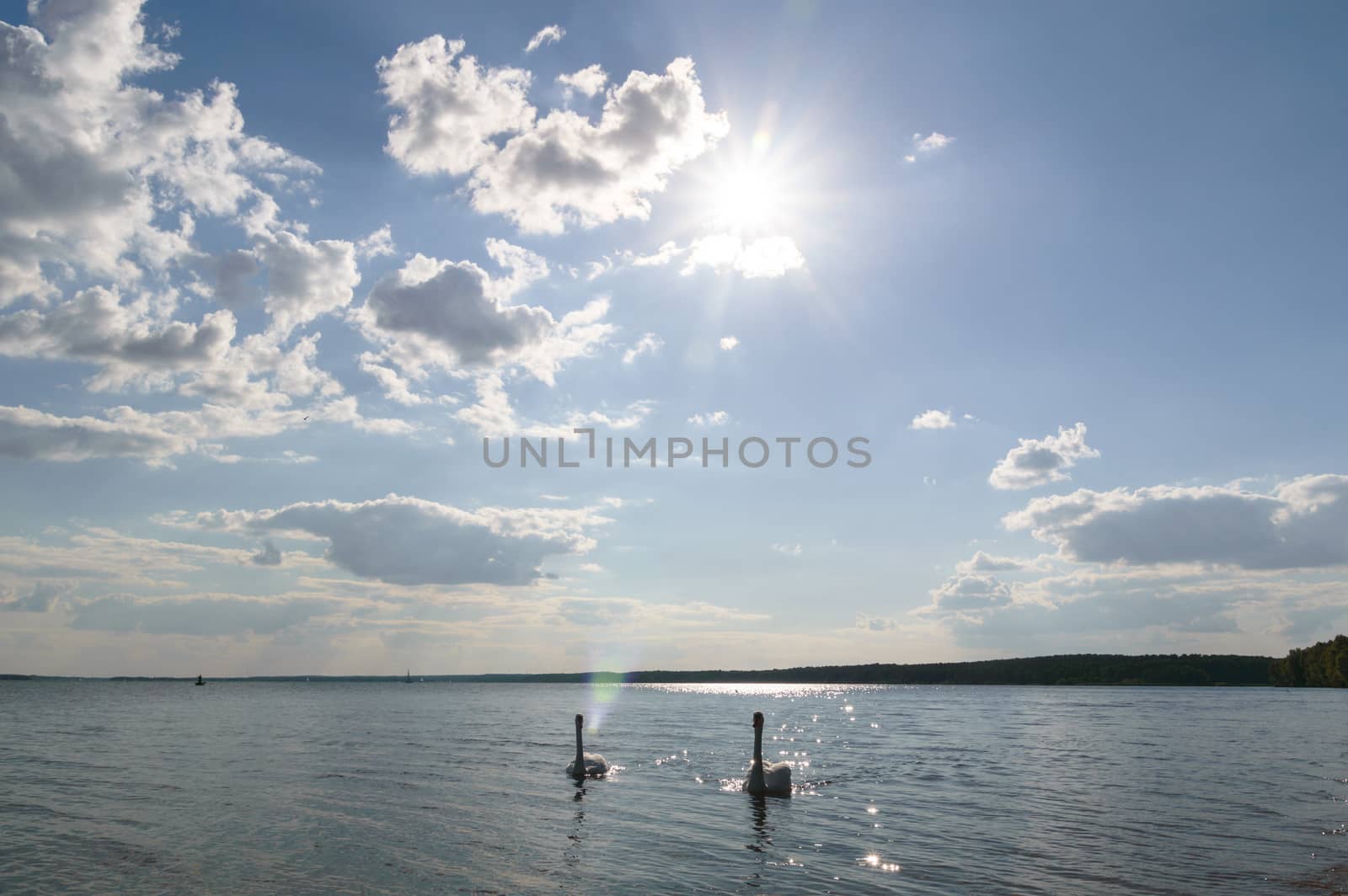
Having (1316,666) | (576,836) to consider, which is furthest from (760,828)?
(1316,666)

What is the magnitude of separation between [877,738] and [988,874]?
4242 cm

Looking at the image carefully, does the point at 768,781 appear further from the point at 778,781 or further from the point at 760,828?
the point at 760,828

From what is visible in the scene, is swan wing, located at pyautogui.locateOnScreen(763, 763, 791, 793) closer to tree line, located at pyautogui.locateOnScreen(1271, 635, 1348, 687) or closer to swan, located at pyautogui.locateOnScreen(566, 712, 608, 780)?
swan, located at pyautogui.locateOnScreen(566, 712, 608, 780)

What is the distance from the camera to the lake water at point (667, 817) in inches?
755

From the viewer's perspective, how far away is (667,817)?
88.1ft

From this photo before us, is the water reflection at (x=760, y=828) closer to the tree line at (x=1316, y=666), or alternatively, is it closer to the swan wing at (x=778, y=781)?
the swan wing at (x=778, y=781)

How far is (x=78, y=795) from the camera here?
3020cm

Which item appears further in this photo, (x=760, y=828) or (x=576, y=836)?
(x=760, y=828)

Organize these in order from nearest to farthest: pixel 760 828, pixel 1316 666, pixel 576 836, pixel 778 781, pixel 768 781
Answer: pixel 576 836, pixel 760 828, pixel 778 781, pixel 768 781, pixel 1316 666

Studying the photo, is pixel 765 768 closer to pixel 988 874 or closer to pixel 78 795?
pixel 988 874

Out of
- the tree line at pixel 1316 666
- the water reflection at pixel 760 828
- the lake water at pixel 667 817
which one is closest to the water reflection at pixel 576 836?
the lake water at pixel 667 817

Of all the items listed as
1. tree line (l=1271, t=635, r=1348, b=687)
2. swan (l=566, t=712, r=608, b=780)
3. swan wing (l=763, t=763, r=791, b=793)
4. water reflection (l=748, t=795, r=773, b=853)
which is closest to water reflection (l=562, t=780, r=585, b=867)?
swan (l=566, t=712, r=608, b=780)

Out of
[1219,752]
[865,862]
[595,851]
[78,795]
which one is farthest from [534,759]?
[1219,752]

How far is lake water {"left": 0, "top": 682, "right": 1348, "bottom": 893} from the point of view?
19188mm
